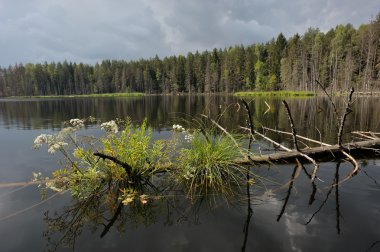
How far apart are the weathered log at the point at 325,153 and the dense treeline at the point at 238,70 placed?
24.7 metres

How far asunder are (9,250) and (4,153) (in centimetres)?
986

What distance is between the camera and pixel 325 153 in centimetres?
878

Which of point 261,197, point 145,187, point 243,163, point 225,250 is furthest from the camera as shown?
point 243,163

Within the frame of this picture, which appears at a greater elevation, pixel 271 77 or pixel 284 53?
pixel 284 53

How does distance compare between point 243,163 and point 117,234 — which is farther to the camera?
point 243,163

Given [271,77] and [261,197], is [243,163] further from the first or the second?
[271,77]

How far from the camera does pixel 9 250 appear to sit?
432cm

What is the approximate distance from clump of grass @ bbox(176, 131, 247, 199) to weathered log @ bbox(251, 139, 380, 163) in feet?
4.19

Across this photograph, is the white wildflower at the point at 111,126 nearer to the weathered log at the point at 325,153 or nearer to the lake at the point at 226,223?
the lake at the point at 226,223

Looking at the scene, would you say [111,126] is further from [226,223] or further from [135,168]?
[226,223]

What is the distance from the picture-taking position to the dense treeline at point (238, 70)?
2931 inches

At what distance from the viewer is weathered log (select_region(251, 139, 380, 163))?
8.20 meters

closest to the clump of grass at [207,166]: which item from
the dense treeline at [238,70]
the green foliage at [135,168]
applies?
the green foliage at [135,168]

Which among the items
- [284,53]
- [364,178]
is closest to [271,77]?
[284,53]
